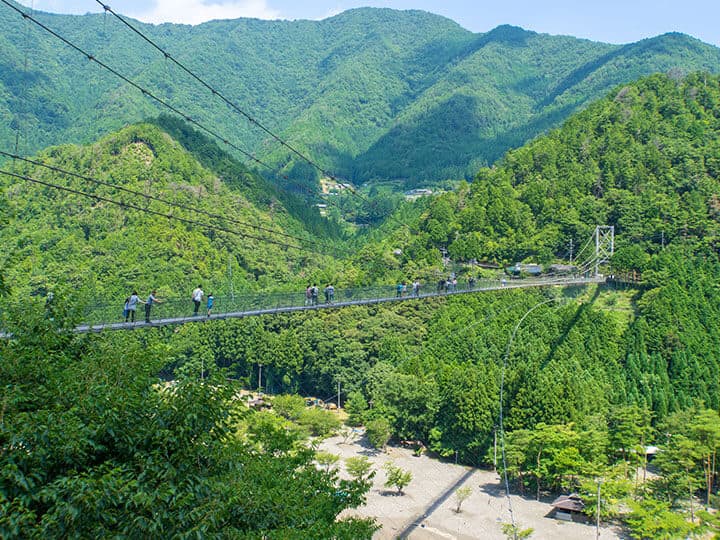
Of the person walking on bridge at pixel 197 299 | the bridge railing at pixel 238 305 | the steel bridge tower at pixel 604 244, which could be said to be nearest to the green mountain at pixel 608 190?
the steel bridge tower at pixel 604 244

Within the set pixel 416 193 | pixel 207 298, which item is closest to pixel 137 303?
pixel 207 298

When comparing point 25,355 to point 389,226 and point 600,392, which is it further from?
point 389,226

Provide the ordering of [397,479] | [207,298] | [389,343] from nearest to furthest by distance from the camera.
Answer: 1. [207,298]
2. [397,479]
3. [389,343]

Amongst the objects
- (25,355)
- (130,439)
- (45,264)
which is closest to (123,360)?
(25,355)

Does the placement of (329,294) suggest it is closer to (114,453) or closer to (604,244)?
(114,453)

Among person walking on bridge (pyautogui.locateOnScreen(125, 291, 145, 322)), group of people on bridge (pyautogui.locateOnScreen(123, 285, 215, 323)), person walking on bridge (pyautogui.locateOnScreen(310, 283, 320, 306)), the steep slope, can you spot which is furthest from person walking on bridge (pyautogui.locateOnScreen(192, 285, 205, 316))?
the steep slope

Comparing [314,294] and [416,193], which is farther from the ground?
[416,193]

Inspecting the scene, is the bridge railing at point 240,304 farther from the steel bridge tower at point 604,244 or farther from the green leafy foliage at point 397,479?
the steel bridge tower at point 604,244

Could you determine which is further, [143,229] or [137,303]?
[143,229]
